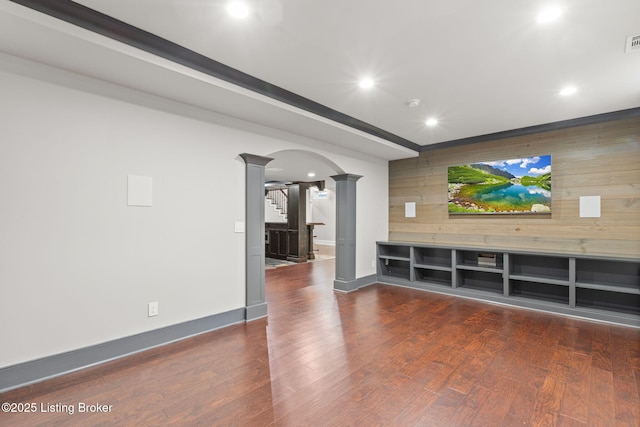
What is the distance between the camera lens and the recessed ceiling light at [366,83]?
305 centimetres

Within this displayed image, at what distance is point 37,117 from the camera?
2420 mm

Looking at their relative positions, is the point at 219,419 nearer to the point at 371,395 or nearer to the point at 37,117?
the point at 371,395

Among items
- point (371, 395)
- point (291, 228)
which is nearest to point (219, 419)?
point (371, 395)

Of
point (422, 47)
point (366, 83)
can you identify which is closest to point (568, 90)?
point (422, 47)

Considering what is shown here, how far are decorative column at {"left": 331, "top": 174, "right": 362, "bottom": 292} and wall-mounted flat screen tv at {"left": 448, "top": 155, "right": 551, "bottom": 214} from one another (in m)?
1.77

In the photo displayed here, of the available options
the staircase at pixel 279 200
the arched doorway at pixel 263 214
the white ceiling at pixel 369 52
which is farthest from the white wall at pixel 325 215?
the white ceiling at pixel 369 52

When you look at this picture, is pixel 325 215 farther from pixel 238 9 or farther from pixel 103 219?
pixel 238 9

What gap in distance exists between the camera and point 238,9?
79.7 inches

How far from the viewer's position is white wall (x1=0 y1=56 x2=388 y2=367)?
235 cm

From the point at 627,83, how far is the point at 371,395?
390 cm

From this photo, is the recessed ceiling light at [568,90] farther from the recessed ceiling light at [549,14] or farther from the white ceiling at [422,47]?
the recessed ceiling light at [549,14]

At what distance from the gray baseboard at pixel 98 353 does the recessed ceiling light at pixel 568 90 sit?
4472 millimetres

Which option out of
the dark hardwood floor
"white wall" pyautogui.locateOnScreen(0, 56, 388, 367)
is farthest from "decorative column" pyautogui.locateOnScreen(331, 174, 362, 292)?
"white wall" pyautogui.locateOnScreen(0, 56, 388, 367)

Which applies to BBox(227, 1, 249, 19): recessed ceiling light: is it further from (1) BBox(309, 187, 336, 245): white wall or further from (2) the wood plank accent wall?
(1) BBox(309, 187, 336, 245): white wall
